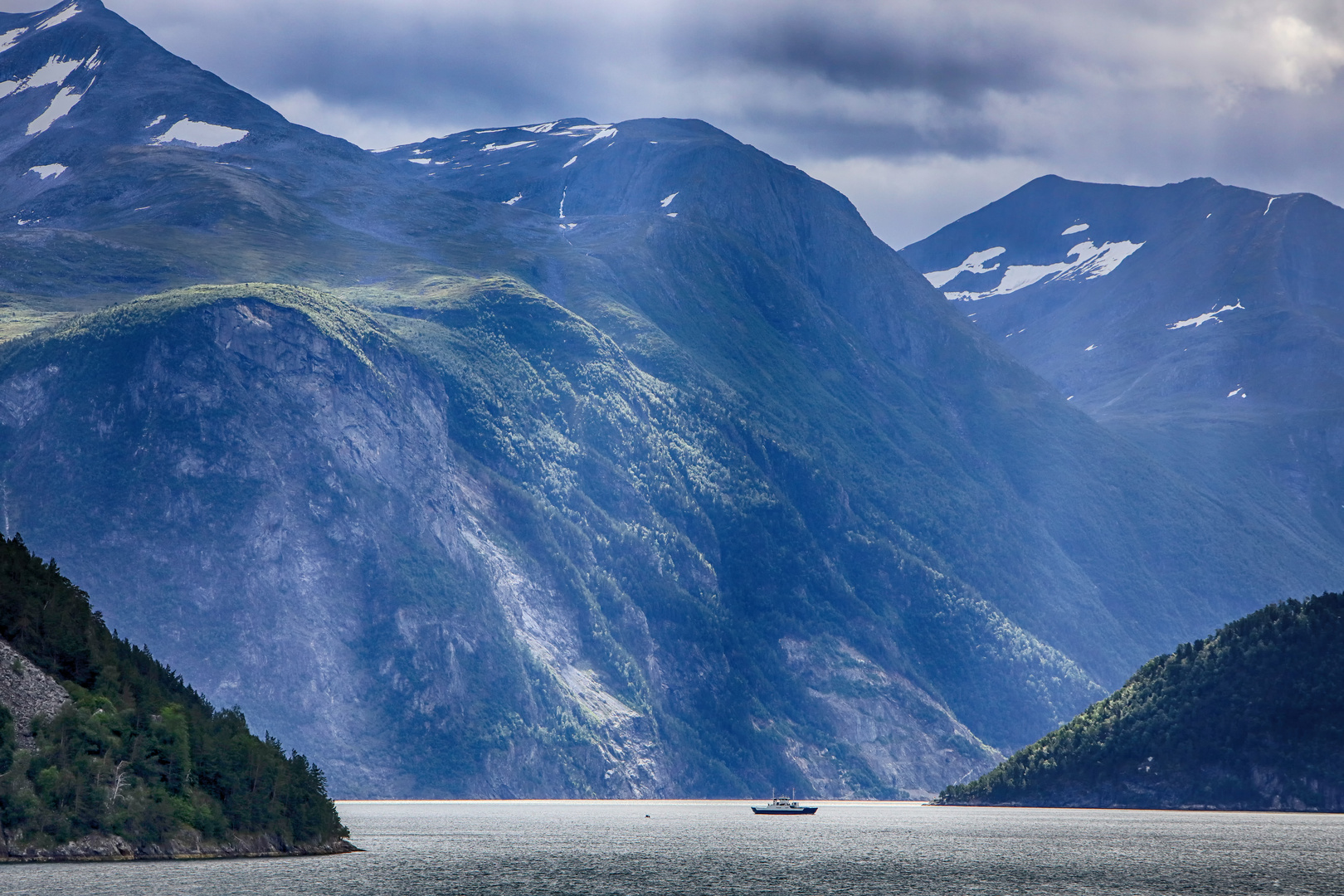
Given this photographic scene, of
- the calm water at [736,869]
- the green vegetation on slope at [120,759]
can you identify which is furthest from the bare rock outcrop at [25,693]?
the calm water at [736,869]

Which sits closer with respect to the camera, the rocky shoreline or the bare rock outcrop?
the rocky shoreline

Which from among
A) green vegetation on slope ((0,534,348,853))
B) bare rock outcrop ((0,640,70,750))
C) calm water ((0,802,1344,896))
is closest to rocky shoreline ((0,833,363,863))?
green vegetation on slope ((0,534,348,853))

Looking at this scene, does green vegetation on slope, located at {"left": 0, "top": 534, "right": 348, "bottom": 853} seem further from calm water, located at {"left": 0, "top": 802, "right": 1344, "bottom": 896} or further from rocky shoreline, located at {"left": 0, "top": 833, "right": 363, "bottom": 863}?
calm water, located at {"left": 0, "top": 802, "right": 1344, "bottom": 896}

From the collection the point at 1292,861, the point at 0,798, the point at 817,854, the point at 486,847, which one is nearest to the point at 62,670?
the point at 0,798

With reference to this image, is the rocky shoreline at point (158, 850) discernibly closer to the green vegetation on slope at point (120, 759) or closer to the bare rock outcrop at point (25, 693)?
the green vegetation on slope at point (120, 759)

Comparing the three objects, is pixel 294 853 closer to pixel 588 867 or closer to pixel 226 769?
pixel 226 769

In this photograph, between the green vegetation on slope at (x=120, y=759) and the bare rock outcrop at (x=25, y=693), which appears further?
the bare rock outcrop at (x=25, y=693)

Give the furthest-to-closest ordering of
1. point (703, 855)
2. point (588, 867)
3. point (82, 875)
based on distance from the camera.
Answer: point (703, 855) < point (588, 867) < point (82, 875)
